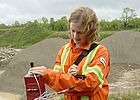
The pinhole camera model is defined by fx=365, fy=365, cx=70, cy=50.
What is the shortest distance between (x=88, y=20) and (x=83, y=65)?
0.26 metres

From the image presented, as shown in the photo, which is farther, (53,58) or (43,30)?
(43,30)

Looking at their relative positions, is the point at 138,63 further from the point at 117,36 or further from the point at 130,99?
the point at 130,99

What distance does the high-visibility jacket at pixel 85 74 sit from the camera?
1943 mm

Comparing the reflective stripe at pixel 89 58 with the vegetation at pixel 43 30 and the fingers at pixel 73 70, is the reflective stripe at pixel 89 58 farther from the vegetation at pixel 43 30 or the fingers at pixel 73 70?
the vegetation at pixel 43 30

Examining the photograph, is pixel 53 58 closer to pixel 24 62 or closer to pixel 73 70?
pixel 24 62

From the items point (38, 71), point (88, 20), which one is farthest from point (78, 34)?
point (38, 71)

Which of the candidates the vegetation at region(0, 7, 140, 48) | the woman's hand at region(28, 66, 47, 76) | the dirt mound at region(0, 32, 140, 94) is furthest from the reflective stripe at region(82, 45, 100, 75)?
the vegetation at region(0, 7, 140, 48)

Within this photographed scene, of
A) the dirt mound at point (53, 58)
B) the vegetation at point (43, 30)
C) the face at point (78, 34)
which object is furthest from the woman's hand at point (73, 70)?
the vegetation at point (43, 30)

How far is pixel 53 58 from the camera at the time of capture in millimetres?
16688

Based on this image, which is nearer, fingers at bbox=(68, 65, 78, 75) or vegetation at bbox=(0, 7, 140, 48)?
fingers at bbox=(68, 65, 78, 75)

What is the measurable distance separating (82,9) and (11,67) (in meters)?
14.5

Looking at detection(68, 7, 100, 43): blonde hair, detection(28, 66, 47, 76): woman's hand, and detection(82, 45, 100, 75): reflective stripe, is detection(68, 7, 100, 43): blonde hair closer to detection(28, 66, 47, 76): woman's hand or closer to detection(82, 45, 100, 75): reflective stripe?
detection(82, 45, 100, 75): reflective stripe

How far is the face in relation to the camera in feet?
6.79

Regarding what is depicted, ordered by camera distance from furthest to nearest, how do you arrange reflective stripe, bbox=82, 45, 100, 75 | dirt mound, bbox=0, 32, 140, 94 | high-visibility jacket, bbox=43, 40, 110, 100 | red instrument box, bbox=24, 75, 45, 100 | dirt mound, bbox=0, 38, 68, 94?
dirt mound, bbox=0, 32, 140, 94
dirt mound, bbox=0, 38, 68, 94
reflective stripe, bbox=82, 45, 100, 75
high-visibility jacket, bbox=43, 40, 110, 100
red instrument box, bbox=24, 75, 45, 100
